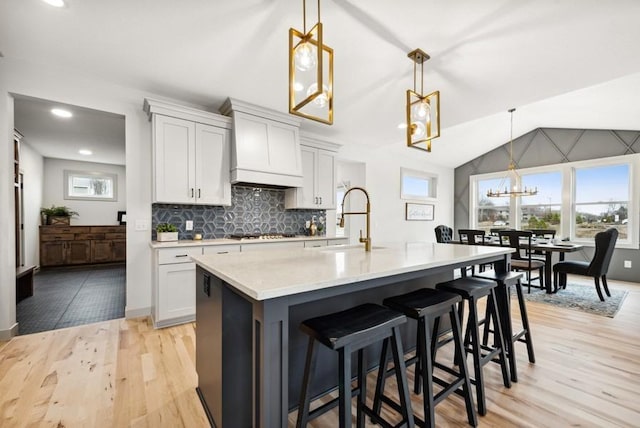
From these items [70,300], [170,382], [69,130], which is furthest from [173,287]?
[69,130]

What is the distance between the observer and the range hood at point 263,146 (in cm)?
Result: 340

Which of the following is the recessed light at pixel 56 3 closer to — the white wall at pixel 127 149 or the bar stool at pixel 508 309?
the white wall at pixel 127 149

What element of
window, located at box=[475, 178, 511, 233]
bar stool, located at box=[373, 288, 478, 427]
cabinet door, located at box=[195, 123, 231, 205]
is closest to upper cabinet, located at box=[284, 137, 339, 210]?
cabinet door, located at box=[195, 123, 231, 205]

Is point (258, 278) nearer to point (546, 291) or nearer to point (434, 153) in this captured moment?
point (546, 291)

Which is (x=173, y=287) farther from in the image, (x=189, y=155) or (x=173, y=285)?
(x=189, y=155)

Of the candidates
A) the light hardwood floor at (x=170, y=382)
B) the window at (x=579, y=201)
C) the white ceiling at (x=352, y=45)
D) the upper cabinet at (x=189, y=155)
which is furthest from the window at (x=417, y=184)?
the upper cabinet at (x=189, y=155)

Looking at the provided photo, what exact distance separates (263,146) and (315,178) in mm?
1049

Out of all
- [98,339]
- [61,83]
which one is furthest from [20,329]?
[61,83]

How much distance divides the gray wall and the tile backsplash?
5095 millimetres

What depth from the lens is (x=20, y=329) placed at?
2.75 metres

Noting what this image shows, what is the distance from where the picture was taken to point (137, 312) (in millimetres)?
3119

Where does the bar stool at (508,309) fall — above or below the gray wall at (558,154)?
below

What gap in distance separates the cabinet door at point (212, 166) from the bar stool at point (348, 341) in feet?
8.41

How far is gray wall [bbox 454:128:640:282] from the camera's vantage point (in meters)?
5.11
